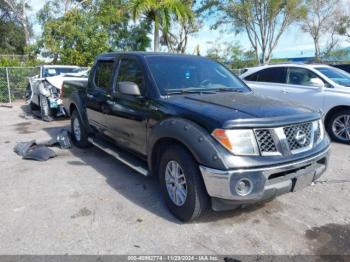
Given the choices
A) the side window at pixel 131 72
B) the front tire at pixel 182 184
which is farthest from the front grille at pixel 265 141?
the side window at pixel 131 72

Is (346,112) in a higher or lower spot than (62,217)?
higher

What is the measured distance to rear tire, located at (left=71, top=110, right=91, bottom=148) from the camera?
646 cm

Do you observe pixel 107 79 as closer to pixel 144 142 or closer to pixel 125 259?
pixel 144 142

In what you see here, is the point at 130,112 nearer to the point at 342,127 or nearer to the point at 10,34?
the point at 342,127

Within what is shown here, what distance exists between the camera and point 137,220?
3762 mm

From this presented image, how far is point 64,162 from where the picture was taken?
5.91 m

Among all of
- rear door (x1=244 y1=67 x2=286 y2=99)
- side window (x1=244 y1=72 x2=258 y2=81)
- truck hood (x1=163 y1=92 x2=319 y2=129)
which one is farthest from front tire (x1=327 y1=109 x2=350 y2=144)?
truck hood (x1=163 y1=92 x2=319 y2=129)

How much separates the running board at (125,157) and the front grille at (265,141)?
1539 mm

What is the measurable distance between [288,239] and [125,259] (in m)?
1.61

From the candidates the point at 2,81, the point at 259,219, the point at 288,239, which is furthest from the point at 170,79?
the point at 2,81

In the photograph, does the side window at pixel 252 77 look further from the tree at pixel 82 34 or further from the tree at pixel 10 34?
the tree at pixel 10 34

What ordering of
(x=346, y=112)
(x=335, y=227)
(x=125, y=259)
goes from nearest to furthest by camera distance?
(x=125, y=259), (x=335, y=227), (x=346, y=112)

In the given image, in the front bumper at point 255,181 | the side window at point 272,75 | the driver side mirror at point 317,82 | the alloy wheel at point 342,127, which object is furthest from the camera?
the side window at point 272,75

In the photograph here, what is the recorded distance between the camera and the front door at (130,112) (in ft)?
13.8
